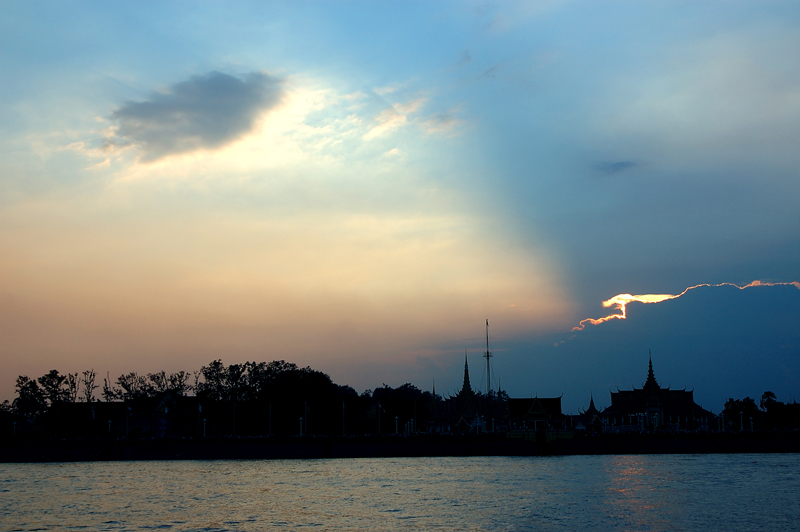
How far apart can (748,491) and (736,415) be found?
13312 cm

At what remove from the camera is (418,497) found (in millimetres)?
61875

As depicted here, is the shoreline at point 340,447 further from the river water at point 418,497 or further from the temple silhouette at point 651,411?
the temple silhouette at point 651,411

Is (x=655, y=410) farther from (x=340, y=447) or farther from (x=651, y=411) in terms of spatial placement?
(x=340, y=447)

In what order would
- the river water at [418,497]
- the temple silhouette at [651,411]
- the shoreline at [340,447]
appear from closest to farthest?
the river water at [418,497] < the shoreline at [340,447] < the temple silhouette at [651,411]

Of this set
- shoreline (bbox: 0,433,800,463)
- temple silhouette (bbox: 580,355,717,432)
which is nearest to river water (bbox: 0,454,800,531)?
shoreline (bbox: 0,433,800,463)

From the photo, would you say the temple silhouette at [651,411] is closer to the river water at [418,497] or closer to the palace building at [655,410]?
the palace building at [655,410]

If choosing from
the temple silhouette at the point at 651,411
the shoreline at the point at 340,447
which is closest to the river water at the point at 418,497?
the shoreline at the point at 340,447

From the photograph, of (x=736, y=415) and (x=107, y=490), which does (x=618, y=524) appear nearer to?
(x=107, y=490)

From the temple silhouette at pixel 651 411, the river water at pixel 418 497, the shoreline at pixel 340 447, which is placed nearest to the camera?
the river water at pixel 418 497

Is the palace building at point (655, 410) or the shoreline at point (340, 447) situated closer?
the shoreline at point (340, 447)

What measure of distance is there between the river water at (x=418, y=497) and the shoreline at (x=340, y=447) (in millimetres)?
25257

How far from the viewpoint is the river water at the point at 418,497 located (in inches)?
1919

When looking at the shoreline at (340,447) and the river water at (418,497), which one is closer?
the river water at (418,497)

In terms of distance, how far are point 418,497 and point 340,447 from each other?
65.9 meters
